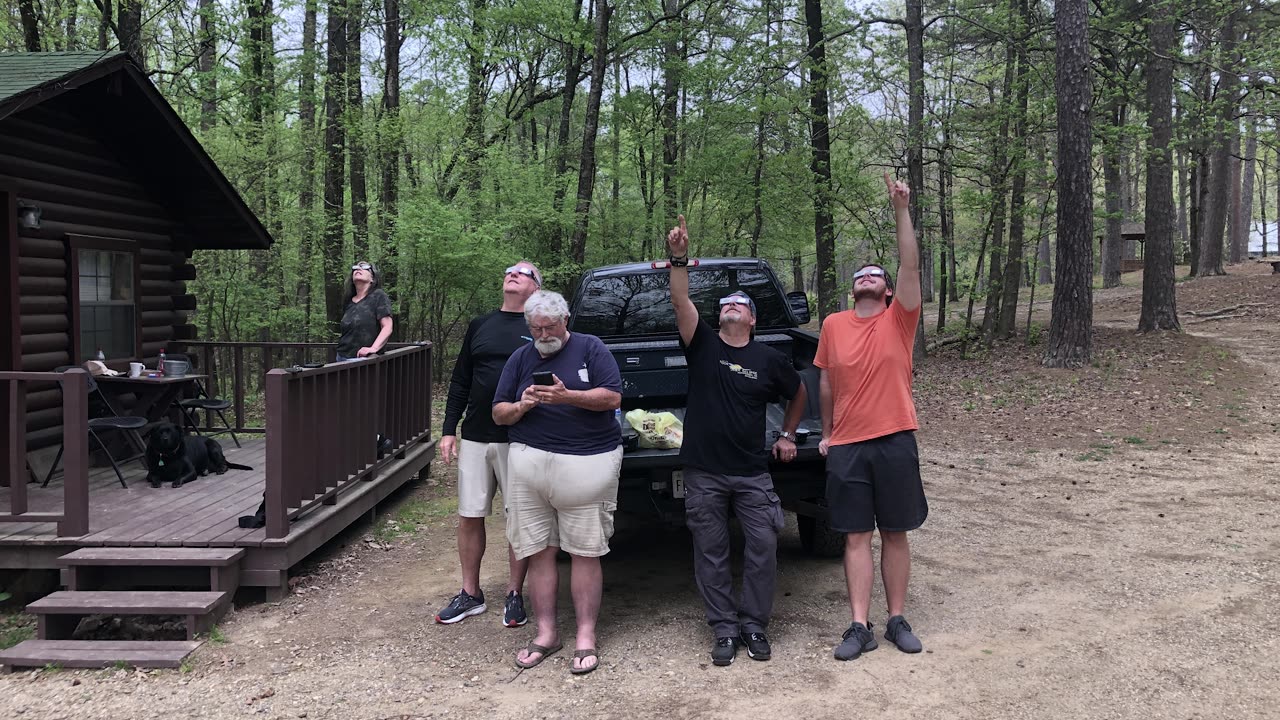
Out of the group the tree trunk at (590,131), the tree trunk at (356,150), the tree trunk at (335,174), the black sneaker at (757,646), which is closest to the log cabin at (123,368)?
the black sneaker at (757,646)

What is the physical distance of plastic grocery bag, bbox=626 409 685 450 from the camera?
14.5ft

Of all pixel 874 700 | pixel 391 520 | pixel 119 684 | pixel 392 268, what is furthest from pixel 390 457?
pixel 392 268

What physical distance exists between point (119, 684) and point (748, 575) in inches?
118

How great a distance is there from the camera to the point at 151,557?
455 centimetres

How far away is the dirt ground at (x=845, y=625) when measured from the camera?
3492 millimetres

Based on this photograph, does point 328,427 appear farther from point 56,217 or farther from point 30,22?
point 30,22

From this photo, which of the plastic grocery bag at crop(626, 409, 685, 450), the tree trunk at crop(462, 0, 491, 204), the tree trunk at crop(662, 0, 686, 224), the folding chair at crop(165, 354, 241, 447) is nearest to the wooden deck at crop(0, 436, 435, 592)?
the folding chair at crop(165, 354, 241, 447)

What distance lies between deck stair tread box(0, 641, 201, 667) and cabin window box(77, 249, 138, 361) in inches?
155

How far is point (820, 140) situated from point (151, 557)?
1399 centimetres

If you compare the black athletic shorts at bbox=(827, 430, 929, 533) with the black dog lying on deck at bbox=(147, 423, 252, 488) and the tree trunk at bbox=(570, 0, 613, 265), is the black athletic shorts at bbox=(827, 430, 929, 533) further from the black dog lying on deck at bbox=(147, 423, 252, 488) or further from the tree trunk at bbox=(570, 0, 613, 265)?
the tree trunk at bbox=(570, 0, 613, 265)

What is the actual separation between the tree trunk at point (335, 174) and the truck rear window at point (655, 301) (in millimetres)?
9506

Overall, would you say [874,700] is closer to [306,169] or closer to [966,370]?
[966,370]

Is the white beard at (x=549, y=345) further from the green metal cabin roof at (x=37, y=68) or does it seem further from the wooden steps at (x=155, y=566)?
the green metal cabin roof at (x=37, y=68)

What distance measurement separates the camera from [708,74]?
17734 mm
